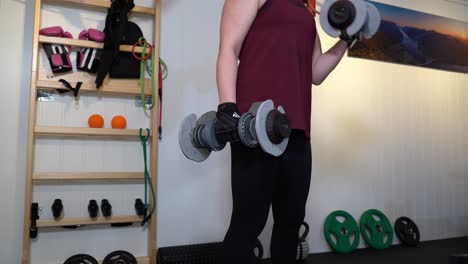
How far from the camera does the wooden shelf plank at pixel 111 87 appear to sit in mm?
1827

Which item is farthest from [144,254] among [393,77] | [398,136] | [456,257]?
[393,77]

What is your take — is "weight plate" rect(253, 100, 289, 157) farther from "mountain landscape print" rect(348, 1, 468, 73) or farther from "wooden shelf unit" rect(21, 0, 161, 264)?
"mountain landscape print" rect(348, 1, 468, 73)

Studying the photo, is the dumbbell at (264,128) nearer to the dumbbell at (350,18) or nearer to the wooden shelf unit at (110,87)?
the dumbbell at (350,18)

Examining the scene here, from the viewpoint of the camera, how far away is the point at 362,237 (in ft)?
8.22

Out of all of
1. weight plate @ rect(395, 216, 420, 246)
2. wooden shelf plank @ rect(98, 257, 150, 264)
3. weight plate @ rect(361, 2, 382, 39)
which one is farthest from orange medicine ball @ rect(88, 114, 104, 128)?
weight plate @ rect(395, 216, 420, 246)

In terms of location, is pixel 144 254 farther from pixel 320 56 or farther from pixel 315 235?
pixel 320 56

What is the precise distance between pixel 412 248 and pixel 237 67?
2295mm

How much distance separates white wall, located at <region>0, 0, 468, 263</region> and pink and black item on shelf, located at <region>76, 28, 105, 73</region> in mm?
128

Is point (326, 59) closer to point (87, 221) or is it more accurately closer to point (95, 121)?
point (95, 121)

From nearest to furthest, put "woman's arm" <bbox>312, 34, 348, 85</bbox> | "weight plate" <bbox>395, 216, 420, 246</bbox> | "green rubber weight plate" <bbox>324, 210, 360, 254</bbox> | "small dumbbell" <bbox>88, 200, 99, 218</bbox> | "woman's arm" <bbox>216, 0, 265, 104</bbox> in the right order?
"woman's arm" <bbox>216, 0, 265, 104</bbox> < "woman's arm" <bbox>312, 34, 348, 85</bbox> < "small dumbbell" <bbox>88, 200, 99, 218</bbox> < "green rubber weight plate" <bbox>324, 210, 360, 254</bbox> < "weight plate" <bbox>395, 216, 420, 246</bbox>

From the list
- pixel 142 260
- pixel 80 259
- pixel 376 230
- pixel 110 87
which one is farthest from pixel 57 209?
pixel 376 230

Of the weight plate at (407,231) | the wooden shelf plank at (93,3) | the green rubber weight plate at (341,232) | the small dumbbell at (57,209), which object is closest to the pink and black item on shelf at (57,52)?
the wooden shelf plank at (93,3)

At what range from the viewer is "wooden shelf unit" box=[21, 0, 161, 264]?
1766 mm

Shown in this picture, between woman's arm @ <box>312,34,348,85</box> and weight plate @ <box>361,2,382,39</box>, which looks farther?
woman's arm @ <box>312,34,348,85</box>
